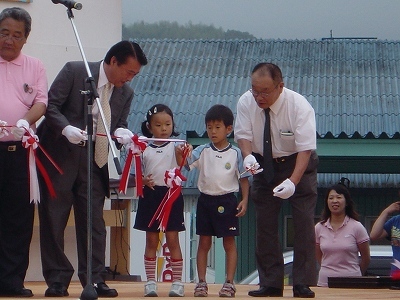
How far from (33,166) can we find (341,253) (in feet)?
10.2

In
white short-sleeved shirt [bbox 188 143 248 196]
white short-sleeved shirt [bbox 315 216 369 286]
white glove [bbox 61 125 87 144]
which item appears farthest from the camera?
white short-sleeved shirt [bbox 315 216 369 286]

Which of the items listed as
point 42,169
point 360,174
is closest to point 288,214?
point 360,174

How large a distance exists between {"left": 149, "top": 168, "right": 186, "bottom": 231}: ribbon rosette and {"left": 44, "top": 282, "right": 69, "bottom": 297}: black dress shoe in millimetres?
696

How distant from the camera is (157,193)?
6.23 m

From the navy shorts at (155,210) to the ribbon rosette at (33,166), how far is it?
2.13ft

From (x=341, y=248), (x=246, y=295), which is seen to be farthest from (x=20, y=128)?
(x=341, y=248)

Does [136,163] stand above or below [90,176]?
above

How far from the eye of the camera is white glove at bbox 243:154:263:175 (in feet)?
19.6

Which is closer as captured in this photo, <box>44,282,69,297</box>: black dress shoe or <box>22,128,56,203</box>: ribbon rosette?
<box>22,128,56,203</box>: ribbon rosette

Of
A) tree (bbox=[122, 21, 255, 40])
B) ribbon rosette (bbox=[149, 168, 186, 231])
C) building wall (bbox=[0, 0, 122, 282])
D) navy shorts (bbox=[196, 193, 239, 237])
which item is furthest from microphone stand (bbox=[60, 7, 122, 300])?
tree (bbox=[122, 21, 255, 40])

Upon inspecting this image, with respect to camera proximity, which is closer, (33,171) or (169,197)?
A: (33,171)

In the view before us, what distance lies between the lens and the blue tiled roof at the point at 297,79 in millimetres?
13860

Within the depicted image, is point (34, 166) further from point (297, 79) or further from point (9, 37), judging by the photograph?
point (297, 79)

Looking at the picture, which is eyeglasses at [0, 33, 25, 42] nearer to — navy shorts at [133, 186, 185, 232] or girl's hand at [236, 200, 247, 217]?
navy shorts at [133, 186, 185, 232]
